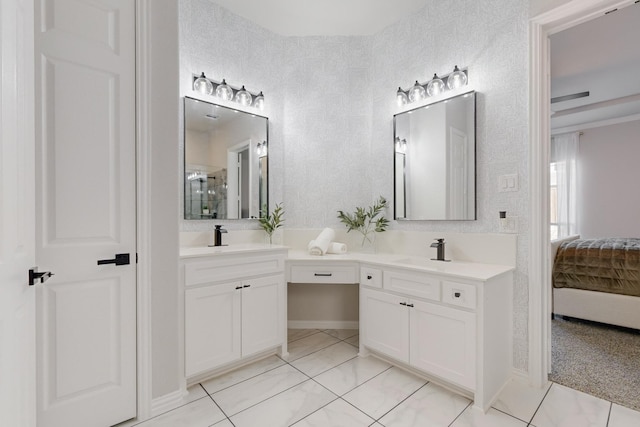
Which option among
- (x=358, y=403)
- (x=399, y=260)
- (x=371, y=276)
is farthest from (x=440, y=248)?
(x=358, y=403)

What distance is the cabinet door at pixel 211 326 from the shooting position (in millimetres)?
1906

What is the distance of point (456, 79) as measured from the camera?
2348 mm

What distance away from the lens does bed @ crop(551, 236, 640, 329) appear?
2.71 metres

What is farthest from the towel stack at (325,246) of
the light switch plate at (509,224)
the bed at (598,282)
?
the bed at (598,282)

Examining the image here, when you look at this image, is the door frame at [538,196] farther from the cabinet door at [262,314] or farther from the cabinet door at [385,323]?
the cabinet door at [262,314]

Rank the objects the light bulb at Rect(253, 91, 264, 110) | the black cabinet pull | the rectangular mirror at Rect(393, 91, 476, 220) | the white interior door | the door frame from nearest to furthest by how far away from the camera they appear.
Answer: the white interior door → the black cabinet pull → the door frame → the rectangular mirror at Rect(393, 91, 476, 220) → the light bulb at Rect(253, 91, 264, 110)

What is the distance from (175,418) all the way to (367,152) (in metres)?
2.54

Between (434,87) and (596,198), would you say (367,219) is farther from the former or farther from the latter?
(596,198)

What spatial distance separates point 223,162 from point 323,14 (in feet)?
5.23

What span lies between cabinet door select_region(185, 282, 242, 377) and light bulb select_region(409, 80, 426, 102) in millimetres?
2112

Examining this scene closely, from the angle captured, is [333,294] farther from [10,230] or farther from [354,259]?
[10,230]

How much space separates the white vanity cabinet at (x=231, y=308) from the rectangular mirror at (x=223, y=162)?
605 mm

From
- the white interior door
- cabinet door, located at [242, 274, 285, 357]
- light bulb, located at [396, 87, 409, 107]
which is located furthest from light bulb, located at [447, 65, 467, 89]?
the white interior door

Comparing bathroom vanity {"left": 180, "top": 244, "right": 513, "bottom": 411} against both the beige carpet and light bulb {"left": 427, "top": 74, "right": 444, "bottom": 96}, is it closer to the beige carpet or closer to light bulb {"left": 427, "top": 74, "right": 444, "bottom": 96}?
the beige carpet
